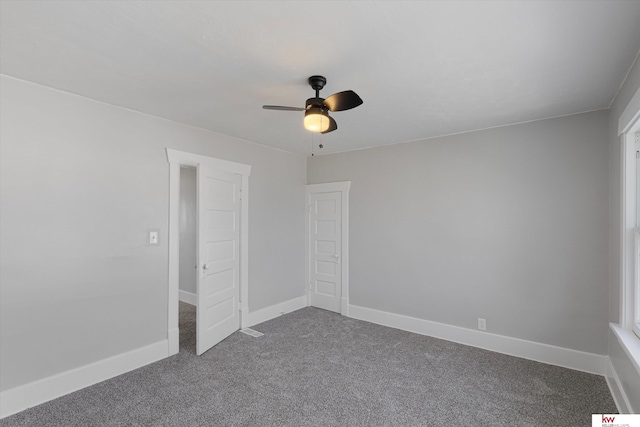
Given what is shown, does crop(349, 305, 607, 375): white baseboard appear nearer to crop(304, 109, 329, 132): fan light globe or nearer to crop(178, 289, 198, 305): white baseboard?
crop(178, 289, 198, 305): white baseboard

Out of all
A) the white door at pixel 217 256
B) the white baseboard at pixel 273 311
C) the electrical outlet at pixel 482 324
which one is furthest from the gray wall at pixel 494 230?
the white door at pixel 217 256

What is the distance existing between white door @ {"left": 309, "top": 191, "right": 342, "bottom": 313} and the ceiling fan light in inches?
99.4

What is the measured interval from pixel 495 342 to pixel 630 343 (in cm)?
142

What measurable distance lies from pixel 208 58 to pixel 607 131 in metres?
3.55

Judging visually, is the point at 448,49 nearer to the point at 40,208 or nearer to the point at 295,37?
the point at 295,37

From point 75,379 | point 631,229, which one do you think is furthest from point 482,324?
point 75,379

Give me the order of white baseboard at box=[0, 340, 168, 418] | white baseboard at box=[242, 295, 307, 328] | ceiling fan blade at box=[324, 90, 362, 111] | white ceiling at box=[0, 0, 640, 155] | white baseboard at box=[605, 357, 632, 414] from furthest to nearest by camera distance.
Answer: white baseboard at box=[242, 295, 307, 328] → white baseboard at box=[0, 340, 168, 418] → white baseboard at box=[605, 357, 632, 414] → ceiling fan blade at box=[324, 90, 362, 111] → white ceiling at box=[0, 0, 640, 155]

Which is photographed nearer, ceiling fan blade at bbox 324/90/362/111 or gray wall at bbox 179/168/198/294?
ceiling fan blade at bbox 324/90/362/111

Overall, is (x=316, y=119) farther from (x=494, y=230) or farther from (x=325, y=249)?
(x=325, y=249)

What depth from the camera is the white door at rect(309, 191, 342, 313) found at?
15.7ft

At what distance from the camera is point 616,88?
2.45 metres

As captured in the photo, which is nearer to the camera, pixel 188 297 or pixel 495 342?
pixel 495 342

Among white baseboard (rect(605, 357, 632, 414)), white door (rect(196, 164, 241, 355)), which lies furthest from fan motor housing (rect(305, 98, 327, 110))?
white baseboard (rect(605, 357, 632, 414))

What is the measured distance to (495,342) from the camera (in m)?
3.44
